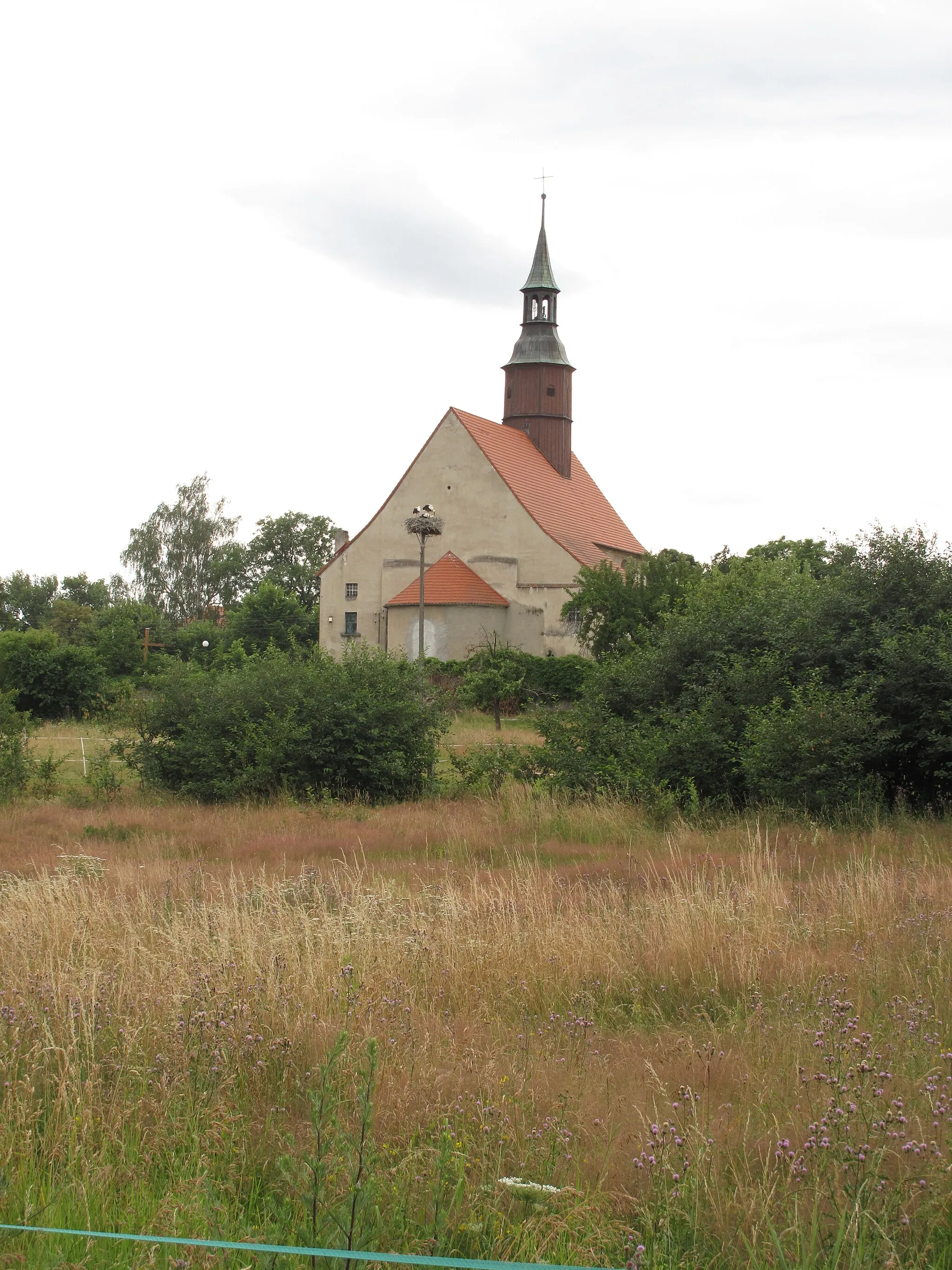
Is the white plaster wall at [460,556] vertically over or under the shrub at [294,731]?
over

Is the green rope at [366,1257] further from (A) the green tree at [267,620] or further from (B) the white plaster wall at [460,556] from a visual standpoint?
(A) the green tree at [267,620]

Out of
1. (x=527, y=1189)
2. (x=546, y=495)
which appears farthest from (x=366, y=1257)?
(x=546, y=495)

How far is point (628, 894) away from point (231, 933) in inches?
142

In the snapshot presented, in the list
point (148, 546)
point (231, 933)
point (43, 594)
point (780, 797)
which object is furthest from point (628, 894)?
point (43, 594)

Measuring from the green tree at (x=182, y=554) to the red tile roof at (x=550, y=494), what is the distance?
28.3m

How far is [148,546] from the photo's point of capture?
76625 millimetres

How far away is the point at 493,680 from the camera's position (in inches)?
1638

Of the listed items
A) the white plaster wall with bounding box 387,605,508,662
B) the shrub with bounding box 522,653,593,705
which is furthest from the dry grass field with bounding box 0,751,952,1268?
the white plaster wall with bounding box 387,605,508,662

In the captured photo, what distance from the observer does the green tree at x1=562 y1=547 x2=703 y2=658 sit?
39.8m

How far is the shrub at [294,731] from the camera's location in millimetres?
21266

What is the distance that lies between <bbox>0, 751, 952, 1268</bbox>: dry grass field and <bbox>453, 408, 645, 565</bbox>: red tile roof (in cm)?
4137

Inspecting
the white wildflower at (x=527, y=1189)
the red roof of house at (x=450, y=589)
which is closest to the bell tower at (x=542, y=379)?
the red roof of house at (x=450, y=589)

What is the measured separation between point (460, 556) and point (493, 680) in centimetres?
1055

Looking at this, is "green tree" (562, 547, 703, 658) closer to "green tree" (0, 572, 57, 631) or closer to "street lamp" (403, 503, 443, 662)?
"street lamp" (403, 503, 443, 662)
